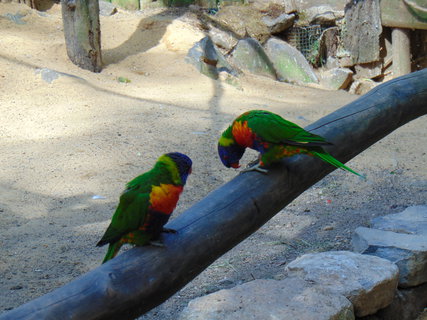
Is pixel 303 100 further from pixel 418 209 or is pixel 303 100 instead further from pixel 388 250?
pixel 388 250

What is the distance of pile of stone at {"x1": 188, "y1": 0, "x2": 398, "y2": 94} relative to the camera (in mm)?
9766

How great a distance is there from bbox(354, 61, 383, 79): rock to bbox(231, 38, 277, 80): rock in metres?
1.77

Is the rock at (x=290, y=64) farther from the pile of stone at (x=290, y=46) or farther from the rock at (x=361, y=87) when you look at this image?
the rock at (x=361, y=87)

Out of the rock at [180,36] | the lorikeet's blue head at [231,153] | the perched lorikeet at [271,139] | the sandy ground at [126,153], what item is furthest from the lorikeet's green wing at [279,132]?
the rock at [180,36]

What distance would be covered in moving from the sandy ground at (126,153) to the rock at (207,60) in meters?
0.18

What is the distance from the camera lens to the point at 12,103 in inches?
261

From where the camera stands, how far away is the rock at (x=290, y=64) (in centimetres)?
1002

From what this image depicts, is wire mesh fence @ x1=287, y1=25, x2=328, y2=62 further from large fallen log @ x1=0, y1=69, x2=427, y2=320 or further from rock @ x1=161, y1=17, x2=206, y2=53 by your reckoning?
large fallen log @ x1=0, y1=69, x2=427, y2=320

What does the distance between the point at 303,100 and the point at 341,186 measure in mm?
3694

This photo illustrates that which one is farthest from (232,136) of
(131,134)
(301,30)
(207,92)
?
(301,30)

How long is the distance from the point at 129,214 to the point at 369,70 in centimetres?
932

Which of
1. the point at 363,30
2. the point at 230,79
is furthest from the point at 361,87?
the point at 230,79

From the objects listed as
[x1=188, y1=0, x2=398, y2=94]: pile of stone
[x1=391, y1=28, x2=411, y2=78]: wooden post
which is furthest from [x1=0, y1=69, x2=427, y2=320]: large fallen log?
[x1=391, y1=28, x2=411, y2=78]: wooden post

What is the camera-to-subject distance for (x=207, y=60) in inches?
351
